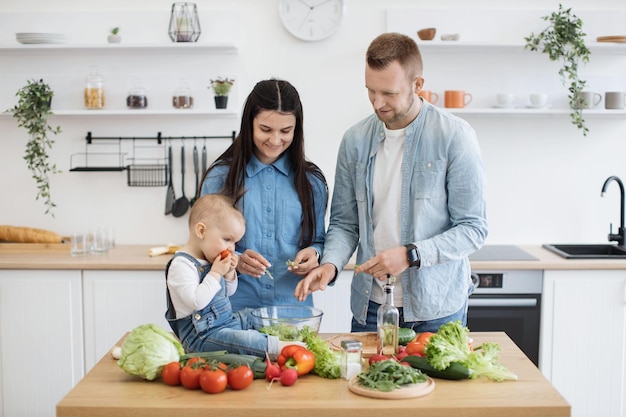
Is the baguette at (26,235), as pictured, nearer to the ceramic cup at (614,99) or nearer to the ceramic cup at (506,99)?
the ceramic cup at (506,99)

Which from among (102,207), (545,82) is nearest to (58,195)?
(102,207)

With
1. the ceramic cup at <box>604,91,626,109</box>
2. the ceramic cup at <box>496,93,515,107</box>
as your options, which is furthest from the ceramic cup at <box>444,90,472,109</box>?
the ceramic cup at <box>604,91,626,109</box>

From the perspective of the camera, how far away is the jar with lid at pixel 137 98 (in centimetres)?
412

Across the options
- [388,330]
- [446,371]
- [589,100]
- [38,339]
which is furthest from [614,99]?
[38,339]

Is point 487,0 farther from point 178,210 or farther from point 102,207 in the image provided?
point 102,207

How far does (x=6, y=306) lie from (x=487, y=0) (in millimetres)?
2972

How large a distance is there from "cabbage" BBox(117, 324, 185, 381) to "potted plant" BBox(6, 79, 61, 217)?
2.32 m

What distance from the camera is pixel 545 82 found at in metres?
4.24

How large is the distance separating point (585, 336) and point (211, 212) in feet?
7.49

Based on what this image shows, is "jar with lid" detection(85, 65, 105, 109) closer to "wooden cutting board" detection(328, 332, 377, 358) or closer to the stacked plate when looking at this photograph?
the stacked plate

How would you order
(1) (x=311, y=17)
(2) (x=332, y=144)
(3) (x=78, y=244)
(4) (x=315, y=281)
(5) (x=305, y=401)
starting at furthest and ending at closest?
(2) (x=332, y=144) → (1) (x=311, y=17) → (3) (x=78, y=244) → (4) (x=315, y=281) → (5) (x=305, y=401)

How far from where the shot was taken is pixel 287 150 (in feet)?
8.65

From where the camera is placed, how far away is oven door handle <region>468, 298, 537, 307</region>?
3.74 meters

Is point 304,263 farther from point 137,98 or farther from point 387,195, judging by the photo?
point 137,98
